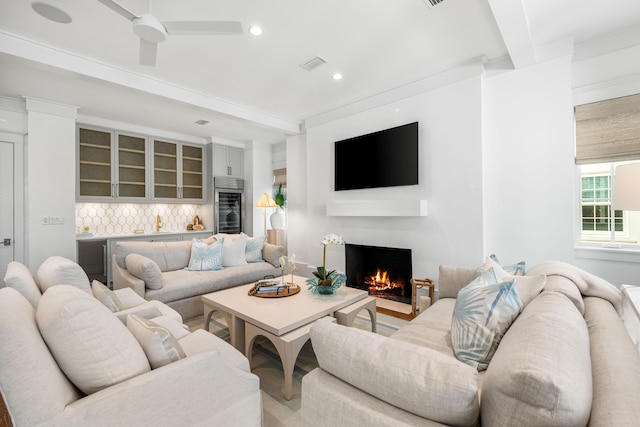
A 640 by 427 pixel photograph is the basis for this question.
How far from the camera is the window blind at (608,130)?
2.49 m

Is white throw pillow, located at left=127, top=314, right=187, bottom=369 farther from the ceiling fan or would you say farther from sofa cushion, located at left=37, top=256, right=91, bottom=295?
the ceiling fan

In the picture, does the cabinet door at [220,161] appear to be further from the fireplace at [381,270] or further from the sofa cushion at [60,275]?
the sofa cushion at [60,275]

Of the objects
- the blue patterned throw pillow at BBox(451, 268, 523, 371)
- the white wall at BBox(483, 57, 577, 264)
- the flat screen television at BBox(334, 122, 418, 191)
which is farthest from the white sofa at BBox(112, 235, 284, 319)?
the white wall at BBox(483, 57, 577, 264)

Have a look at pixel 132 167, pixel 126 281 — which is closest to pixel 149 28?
pixel 126 281

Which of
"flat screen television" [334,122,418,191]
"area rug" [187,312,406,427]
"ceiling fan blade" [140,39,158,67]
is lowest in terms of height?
"area rug" [187,312,406,427]

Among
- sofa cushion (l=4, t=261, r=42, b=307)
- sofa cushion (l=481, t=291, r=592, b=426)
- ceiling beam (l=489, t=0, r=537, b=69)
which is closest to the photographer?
sofa cushion (l=481, t=291, r=592, b=426)

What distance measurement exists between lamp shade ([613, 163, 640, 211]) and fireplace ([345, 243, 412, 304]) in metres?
2.05

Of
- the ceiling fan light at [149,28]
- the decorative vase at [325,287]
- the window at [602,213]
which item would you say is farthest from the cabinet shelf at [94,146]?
the window at [602,213]

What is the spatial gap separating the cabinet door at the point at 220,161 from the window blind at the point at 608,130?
18.0 feet

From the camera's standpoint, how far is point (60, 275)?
1800mm

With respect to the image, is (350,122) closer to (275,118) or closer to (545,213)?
(275,118)

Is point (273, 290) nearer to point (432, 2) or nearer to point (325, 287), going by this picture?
point (325, 287)

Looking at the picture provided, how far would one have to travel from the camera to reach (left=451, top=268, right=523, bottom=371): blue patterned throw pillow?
1.27 metres

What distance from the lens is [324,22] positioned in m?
2.39
